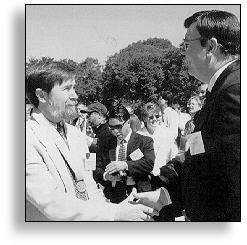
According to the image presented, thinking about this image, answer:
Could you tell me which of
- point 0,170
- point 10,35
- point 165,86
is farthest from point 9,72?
point 165,86

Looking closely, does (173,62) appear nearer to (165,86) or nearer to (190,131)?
(165,86)

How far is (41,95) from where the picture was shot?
4664 millimetres

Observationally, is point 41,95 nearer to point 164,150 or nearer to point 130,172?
point 130,172

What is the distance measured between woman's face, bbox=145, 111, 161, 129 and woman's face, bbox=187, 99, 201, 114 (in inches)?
8.2

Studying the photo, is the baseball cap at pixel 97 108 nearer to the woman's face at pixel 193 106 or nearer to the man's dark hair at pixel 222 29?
the woman's face at pixel 193 106

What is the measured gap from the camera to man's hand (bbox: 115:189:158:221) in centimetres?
466

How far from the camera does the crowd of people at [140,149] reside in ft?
15.1

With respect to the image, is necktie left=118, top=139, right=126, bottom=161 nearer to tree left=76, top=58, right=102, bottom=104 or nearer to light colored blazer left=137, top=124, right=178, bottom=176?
light colored blazer left=137, top=124, right=178, bottom=176

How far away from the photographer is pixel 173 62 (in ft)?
15.4

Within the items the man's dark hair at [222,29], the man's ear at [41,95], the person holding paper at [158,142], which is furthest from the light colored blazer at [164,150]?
the man's ear at [41,95]

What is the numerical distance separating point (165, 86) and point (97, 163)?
0.68m

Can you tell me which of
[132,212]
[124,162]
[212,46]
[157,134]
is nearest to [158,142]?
[157,134]

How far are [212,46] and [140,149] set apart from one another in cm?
82

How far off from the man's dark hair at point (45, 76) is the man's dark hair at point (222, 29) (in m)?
0.91
